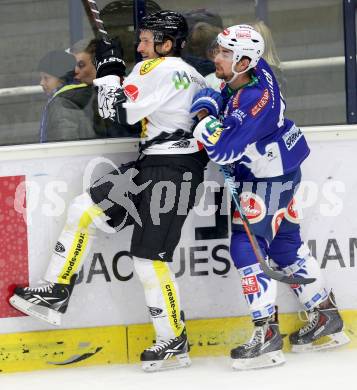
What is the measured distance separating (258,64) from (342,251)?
0.89m

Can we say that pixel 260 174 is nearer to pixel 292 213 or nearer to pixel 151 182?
pixel 292 213

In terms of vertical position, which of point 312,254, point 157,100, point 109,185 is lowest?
point 312,254

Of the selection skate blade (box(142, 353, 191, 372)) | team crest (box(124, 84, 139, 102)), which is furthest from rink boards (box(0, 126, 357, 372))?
team crest (box(124, 84, 139, 102))

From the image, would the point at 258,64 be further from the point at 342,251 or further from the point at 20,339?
the point at 20,339

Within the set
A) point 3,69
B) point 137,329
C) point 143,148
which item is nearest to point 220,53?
point 143,148

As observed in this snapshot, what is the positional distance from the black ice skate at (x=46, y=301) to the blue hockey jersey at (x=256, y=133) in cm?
82

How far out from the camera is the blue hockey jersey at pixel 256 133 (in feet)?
14.8

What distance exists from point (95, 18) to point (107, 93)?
32 centimetres

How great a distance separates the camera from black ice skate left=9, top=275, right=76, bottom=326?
4.75 m

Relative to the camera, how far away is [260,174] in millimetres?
4691

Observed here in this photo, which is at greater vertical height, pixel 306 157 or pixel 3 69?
pixel 3 69

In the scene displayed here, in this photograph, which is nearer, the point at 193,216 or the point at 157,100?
the point at 157,100

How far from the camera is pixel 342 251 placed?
4969 mm

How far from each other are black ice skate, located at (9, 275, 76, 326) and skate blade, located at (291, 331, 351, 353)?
98 cm
